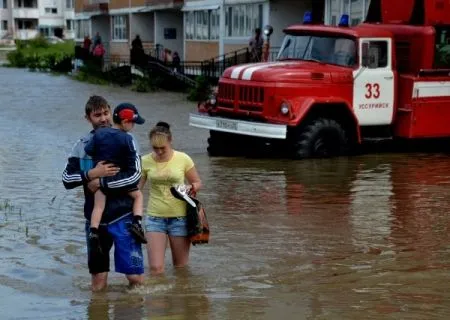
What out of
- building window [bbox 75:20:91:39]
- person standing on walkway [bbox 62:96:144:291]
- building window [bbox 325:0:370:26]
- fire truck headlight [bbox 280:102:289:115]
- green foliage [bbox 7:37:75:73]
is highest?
building window [bbox 325:0:370:26]

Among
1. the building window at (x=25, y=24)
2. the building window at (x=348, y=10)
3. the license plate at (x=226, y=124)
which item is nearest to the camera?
the license plate at (x=226, y=124)

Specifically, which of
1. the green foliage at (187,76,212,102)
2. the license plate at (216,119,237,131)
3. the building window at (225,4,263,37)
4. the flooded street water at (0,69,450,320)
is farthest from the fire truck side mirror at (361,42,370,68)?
the building window at (225,4,263,37)

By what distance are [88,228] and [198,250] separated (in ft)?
7.45

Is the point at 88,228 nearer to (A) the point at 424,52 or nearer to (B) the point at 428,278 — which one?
(B) the point at 428,278

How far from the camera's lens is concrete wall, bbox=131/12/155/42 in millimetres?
58250

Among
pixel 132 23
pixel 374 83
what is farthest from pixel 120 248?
pixel 132 23

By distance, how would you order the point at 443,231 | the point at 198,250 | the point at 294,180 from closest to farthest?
the point at 198,250 → the point at 443,231 → the point at 294,180

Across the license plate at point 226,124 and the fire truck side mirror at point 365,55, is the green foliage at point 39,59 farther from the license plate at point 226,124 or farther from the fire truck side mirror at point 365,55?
the fire truck side mirror at point 365,55

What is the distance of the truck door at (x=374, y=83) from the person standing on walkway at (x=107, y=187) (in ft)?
32.8

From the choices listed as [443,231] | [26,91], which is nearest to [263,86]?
[443,231]

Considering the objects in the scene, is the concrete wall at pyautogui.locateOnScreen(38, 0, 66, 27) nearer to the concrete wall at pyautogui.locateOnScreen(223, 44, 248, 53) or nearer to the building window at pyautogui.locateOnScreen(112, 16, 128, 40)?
the building window at pyautogui.locateOnScreen(112, 16, 128, 40)

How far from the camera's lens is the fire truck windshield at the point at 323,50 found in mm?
16969

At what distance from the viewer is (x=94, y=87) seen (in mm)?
44406

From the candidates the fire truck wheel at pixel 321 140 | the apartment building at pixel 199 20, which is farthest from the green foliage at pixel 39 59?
the fire truck wheel at pixel 321 140
